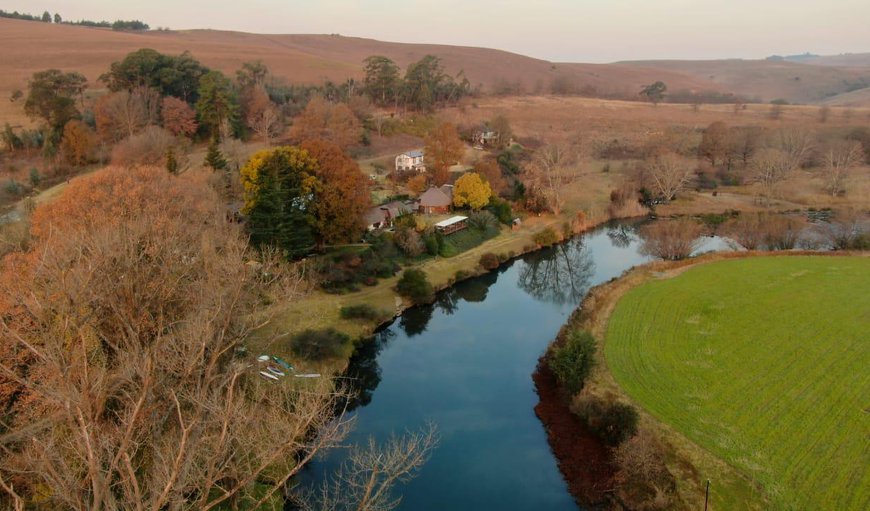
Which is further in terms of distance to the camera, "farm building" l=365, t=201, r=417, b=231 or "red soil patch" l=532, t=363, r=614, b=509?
"farm building" l=365, t=201, r=417, b=231

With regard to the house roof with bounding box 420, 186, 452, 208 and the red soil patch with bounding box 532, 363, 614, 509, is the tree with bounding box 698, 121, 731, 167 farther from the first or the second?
Result: the red soil patch with bounding box 532, 363, 614, 509

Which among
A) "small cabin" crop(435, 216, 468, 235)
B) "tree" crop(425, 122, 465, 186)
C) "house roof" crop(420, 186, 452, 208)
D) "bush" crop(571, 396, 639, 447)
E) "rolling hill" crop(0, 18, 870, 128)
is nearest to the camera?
"bush" crop(571, 396, 639, 447)

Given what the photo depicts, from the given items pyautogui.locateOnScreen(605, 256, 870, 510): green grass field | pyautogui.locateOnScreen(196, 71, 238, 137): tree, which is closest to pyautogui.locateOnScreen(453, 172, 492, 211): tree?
pyautogui.locateOnScreen(605, 256, 870, 510): green grass field

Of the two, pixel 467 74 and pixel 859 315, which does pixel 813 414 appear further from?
pixel 467 74

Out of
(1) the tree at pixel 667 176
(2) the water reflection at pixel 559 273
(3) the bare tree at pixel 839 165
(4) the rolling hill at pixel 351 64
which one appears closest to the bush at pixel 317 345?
(2) the water reflection at pixel 559 273

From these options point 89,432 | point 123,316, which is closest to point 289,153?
point 123,316

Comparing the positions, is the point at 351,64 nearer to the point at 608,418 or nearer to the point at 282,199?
the point at 282,199

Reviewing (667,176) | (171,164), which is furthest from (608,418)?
(667,176)
